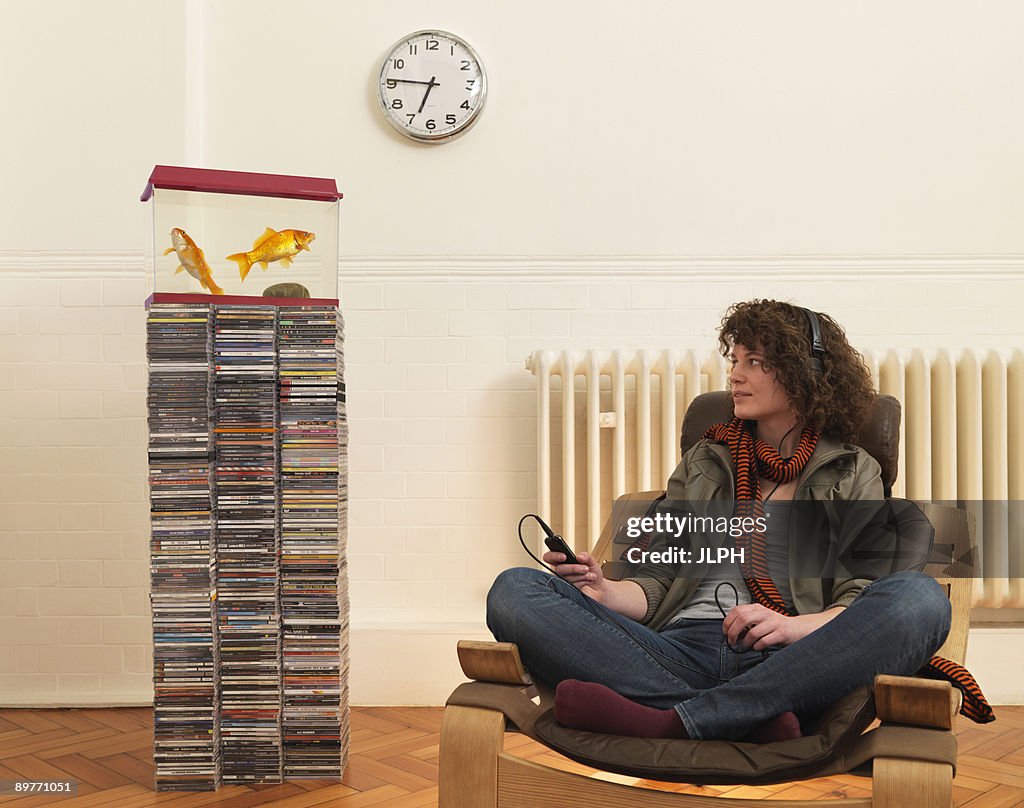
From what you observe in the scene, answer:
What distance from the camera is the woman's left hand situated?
161cm

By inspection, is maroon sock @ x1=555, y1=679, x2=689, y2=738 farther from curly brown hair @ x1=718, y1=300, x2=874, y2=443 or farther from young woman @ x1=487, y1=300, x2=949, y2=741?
curly brown hair @ x1=718, y1=300, x2=874, y2=443

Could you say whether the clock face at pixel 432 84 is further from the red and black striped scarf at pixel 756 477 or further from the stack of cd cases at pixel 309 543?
the red and black striped scarf at pixel 756 477

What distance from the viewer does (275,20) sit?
312cm

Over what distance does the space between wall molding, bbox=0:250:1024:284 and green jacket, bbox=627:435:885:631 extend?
1.22 meters

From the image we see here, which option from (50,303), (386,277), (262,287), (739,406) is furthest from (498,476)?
(50,303)

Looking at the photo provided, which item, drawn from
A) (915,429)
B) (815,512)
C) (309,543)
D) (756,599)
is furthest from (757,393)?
(915,429)

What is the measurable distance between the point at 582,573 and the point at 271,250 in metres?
1.13

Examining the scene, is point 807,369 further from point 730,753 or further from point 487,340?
point 487,340

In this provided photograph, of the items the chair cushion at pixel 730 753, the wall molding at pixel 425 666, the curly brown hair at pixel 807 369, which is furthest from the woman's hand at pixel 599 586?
the wall molding at pixel 425 666

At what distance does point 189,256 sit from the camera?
2.31 metres

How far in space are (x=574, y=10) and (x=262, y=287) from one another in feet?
4.81

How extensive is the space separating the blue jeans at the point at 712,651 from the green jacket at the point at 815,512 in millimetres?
86

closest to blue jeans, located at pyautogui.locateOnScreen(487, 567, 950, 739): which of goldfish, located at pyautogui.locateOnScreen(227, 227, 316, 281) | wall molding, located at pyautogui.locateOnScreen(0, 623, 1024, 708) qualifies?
goldfish, located at pyautogui.locateOnScreen(227, 227, 316, 281)

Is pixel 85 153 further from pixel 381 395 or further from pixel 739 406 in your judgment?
pixel 739 406
